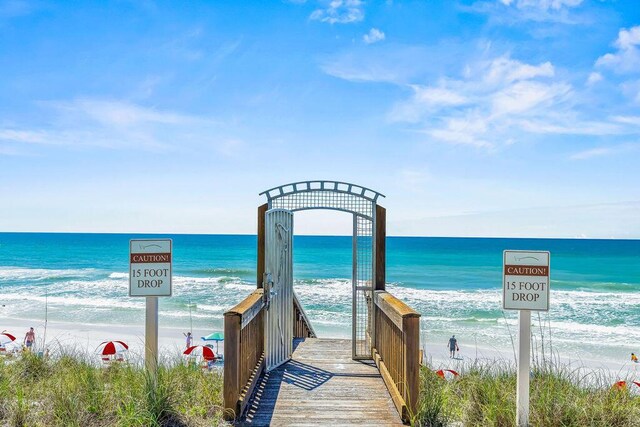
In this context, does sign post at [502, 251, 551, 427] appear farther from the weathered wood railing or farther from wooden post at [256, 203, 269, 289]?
wooden post at [256, 203, 269, 289]

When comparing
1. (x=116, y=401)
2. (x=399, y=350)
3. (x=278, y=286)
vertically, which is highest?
(x=278, y=286)

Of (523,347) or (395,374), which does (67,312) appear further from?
(523,347)

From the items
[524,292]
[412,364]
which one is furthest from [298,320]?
[524,292]

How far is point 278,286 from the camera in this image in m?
6.03

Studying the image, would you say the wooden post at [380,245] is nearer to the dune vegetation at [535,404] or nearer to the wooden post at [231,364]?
the dune vegetation at [535,404]

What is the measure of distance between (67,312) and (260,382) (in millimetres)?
17275

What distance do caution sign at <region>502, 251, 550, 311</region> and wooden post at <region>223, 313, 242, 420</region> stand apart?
2217 mm

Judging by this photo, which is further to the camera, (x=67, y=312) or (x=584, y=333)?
(x=67, y=312)

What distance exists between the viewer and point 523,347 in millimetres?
3693

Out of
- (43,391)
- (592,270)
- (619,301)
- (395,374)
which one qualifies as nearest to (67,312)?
(43,391)

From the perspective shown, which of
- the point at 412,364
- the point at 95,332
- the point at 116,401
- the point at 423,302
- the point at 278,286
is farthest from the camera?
the point at 423,302

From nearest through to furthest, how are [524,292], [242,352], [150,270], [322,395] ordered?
[524,292] < [150,270] < [242,352] < [322,395]

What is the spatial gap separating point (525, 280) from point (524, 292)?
9cm

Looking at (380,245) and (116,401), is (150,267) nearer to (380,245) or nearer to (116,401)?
(116,401)
